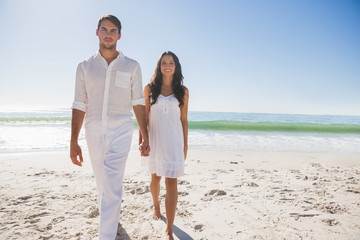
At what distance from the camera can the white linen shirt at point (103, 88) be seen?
2.04 m

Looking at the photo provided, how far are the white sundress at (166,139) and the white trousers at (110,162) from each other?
0.58m

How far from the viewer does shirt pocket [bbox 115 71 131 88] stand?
2.07 metres

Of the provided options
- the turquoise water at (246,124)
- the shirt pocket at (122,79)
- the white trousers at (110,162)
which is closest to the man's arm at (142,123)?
the white trousers at (110,162)

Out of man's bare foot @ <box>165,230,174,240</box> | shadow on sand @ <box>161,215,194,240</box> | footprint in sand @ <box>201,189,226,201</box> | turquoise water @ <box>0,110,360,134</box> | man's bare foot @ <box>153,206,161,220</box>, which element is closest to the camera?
man's bare foot @ <box>165,230,174,240</box>

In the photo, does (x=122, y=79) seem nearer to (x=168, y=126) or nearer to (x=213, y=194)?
(x=168, y=126)

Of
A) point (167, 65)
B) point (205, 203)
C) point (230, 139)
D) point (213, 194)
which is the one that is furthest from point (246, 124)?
point (167, 65)

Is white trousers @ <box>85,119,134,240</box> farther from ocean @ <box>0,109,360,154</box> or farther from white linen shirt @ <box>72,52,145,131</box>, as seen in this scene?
ocean @ <box>0,109,360,154</box>

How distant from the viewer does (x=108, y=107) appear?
2031mm

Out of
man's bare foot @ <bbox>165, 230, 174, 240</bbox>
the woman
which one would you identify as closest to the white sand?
man's bare foot @ <bbox>165, 230, 174, 240</bbox>

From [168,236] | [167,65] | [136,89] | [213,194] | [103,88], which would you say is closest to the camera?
[103,88]

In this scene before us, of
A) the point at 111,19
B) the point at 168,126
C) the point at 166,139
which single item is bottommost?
the point at 166,139

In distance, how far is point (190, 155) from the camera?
722 centimetres

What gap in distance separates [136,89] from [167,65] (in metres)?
0.73

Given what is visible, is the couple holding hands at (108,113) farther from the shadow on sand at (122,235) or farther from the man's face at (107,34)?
the shadow on sand at (122,235)
